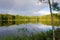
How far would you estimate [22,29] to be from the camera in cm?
275

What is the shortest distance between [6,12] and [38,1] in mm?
582

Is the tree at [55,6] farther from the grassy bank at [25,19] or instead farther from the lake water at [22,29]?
the lake water at [22,29]

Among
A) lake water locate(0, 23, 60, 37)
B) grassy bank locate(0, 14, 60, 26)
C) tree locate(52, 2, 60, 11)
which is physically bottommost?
lake water locate(0, 23, 60, 37)

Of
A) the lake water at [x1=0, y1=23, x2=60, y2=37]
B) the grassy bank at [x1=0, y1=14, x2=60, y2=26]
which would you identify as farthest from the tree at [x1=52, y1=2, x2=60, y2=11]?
the lake water at [x1=0, y1=23, x2=60, y2=37]

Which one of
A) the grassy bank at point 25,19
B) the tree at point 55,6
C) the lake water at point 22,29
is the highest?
the tree at point 55,6

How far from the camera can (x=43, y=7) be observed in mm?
2838

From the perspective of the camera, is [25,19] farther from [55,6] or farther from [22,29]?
[55,6]

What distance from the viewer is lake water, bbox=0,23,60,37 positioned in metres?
2.65

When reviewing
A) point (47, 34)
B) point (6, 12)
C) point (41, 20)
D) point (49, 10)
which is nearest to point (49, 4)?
point (49, 10)

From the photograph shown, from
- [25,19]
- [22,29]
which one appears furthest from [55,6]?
[22,29]

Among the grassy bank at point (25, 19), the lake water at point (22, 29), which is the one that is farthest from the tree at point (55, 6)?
the lake water at point (22, 29)

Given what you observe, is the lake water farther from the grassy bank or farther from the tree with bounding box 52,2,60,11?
the tree with bounding box 52,2,60,11

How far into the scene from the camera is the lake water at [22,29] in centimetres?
265

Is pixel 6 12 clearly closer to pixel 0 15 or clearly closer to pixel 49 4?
pixel 0 15
